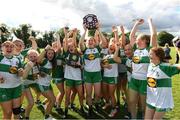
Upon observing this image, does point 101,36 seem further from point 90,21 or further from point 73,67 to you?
point 73,67

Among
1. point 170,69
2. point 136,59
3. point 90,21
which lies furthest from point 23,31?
point 170,69

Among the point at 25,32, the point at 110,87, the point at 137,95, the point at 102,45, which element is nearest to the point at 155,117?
the point at 137,95

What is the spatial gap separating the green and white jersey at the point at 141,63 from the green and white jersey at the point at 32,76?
247 centimetres

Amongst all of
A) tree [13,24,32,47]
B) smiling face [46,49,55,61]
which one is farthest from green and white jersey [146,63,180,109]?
tree [13,24,32,47]

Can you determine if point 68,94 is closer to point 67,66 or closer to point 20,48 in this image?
point 67,66

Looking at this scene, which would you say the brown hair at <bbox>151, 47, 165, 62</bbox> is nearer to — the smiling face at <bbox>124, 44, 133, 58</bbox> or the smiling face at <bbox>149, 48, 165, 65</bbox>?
the smiling face at <bbox>149, 48, 165, 65</bbox>

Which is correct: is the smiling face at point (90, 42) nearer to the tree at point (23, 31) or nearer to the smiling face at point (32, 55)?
the smiling face at point (32, 55)

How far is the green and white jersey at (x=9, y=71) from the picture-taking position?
766 centimetres

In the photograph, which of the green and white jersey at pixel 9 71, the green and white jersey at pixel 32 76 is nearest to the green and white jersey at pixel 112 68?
the green and white jersey at pixel 32 76

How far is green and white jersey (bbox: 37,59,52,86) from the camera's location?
8992 millimetres

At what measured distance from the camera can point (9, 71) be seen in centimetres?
771

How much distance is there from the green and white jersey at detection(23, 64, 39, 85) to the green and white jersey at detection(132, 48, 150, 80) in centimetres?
247

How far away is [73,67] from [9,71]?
218 cm

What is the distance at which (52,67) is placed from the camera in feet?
31.4
